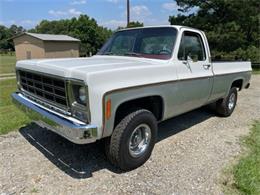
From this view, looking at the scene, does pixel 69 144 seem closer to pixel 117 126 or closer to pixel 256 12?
pixel 117 126

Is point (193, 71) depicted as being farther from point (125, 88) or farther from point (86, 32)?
point (86, 32)

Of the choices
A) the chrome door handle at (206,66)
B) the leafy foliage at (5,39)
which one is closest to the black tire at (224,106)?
the chrome door handle at (206,66)

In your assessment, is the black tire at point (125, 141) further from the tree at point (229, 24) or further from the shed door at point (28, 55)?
the shed door at point (28, 55)

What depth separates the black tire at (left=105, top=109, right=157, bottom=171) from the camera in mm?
3266

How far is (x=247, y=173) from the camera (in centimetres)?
347

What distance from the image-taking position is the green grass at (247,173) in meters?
3.12

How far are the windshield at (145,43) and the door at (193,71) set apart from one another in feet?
0.76

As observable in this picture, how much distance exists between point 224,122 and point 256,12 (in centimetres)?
1711

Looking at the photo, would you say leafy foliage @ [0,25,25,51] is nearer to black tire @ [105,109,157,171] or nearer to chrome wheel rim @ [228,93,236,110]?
chrome wheel rim @ [228,93,236,110]

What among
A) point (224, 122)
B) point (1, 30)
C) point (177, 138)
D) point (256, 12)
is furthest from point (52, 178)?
point (1, 30)

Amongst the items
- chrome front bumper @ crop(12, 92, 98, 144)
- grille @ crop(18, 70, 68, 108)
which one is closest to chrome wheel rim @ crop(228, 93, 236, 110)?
chrome front bumper @ crop(12, 92, 98, 144)

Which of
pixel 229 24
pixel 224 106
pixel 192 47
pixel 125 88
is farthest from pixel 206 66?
pixel 229 24

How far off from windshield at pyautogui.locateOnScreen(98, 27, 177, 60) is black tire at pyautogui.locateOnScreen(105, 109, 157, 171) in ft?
3.93

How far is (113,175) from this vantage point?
3.45 meters
